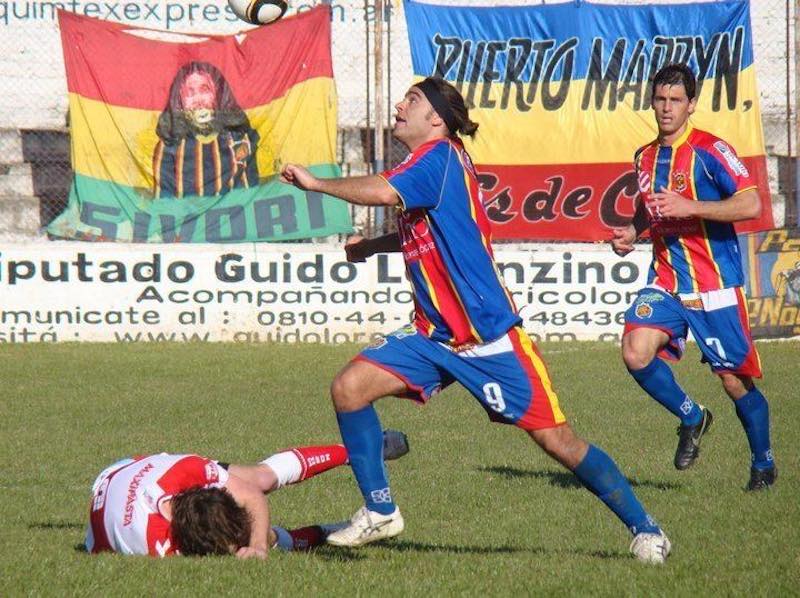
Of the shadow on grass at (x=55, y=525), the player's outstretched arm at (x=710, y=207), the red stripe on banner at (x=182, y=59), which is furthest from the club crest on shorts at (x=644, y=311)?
the red stripe on banner at (x=182, y=59)

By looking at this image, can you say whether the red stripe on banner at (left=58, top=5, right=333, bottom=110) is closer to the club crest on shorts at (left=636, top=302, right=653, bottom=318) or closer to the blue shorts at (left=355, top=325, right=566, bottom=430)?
the club crest on shorts at (left=636, top=302, right=653, bottom=318)

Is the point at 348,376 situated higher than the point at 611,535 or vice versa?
the point at 348,376

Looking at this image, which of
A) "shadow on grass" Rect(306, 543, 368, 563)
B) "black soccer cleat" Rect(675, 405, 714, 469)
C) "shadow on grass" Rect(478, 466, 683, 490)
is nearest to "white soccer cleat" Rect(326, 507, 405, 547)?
"shadow on grass" Rect(306, 543, 368, 563)

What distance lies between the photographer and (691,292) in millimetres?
8109

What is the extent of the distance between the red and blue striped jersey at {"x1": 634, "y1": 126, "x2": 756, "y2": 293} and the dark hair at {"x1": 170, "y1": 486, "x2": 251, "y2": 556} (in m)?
3.39

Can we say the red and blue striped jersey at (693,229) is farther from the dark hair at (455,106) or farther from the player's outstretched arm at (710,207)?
the dark hair at (455,106)

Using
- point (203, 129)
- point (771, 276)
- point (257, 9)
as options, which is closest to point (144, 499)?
point (257, 9)

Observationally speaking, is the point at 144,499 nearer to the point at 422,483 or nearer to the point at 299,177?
the point at 299,177

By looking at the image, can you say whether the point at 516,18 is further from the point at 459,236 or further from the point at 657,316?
the point at 459,236

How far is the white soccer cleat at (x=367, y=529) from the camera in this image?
5910mm

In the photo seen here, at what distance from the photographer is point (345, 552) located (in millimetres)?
6262

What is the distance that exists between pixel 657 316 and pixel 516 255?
8.66m

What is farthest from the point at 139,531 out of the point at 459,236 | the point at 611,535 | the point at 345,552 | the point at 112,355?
the point at 112,355

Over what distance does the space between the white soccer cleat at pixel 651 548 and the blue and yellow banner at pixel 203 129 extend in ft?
37.4
